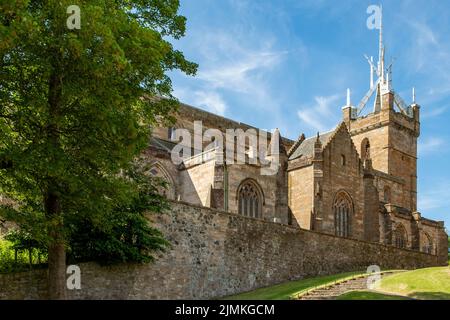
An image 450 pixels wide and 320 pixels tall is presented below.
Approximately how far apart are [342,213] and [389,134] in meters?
25.2

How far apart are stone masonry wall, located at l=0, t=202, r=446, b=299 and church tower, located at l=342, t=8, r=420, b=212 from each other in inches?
1316

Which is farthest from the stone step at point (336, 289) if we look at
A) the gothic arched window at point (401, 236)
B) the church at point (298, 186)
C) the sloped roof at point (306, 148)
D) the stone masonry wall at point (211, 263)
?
the gothic arched window at point (401, 236)

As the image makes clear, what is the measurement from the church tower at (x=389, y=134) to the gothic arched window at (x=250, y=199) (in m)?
27.6

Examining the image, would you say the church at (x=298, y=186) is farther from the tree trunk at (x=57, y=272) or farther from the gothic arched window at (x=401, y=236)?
the tree trunk at (x=57, y=272)

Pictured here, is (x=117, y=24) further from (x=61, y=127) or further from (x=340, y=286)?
(x=340, y=286)

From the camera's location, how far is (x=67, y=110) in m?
18.3

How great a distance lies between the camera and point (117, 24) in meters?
17.7

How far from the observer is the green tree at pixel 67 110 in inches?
664

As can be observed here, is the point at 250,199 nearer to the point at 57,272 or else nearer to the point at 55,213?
the point at 57,272

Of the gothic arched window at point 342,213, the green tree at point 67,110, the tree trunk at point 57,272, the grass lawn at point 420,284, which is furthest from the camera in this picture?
the gothic arched window at point 342,213

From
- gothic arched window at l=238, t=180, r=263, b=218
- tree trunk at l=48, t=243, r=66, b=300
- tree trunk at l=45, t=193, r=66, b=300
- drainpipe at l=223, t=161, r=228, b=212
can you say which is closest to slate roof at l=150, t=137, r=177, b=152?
drainpipe at l=223, t=161, r=228, b=212

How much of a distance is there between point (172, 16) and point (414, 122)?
5412 centimetres

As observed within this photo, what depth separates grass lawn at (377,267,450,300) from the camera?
2364 cm
